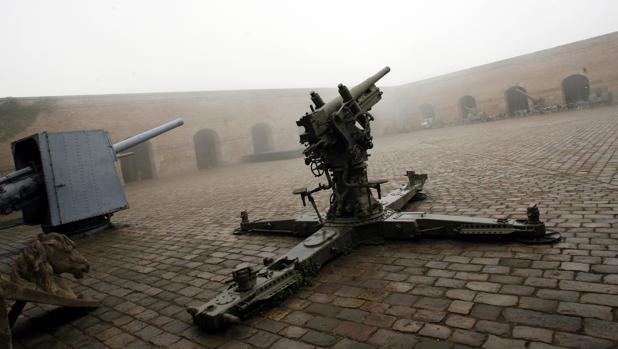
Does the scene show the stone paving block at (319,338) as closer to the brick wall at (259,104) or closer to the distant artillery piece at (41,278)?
the distant artillery piece at (41,278)

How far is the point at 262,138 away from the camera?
26.5 m

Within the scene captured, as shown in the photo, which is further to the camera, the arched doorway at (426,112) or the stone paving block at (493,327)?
the arched doorway at (426,112)

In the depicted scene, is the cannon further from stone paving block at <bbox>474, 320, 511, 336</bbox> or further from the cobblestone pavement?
stone paving block at <bbox>474, 320, 511, 336</bbox>

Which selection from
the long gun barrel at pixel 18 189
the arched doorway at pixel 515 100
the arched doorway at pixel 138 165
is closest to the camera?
the long gun barrel at pixel 18 189

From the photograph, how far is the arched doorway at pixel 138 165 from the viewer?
20.1m

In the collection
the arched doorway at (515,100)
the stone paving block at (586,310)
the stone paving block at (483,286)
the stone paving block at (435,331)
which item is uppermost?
the arched doorway at (515,100)

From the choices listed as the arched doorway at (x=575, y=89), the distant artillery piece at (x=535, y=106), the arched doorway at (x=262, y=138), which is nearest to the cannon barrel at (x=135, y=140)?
the arched doorway at (x=262, y=138)

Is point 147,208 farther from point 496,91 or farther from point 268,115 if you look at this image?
point 496,91

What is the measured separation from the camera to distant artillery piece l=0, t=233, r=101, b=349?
2.47 meters

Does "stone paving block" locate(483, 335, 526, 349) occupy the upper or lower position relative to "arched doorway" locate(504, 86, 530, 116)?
lower

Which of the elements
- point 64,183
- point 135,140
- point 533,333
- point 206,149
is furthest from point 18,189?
point 206,149

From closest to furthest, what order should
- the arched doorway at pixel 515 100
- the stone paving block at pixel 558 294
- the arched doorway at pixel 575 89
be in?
the stone paving block at pixel 558 294 < the arched doorway at pixel 575 89 < the arched doorway at pixel 515 100

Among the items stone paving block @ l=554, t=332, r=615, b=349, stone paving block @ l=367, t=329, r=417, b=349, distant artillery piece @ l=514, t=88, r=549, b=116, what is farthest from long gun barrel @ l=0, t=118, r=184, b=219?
distant artillery piece @ l=514, t=88, r=549, b=116

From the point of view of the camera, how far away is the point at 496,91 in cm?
2805
